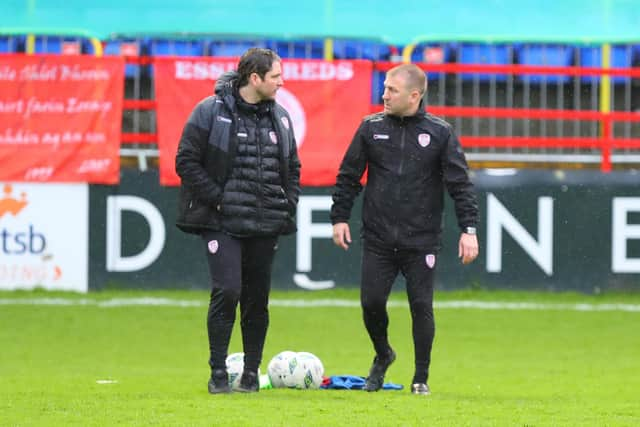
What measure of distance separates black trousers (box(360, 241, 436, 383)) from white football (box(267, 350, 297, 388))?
21.6 inches

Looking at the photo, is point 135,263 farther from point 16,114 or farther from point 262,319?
point 262,319

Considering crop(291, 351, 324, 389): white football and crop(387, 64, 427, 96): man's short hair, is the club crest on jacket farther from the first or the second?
crop(291, 351, 324, 389): white football

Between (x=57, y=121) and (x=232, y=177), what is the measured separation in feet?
20.0

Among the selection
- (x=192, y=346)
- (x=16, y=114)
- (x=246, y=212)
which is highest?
(x=16, y=114)

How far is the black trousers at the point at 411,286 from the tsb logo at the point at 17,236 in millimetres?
5900

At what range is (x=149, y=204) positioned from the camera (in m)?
14.0

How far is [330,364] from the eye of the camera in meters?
10.8

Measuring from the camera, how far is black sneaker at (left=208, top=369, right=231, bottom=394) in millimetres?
8234

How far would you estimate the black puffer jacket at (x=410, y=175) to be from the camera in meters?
8.47

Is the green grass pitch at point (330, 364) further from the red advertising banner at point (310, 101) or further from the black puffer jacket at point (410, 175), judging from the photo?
the red advertising banner at point (310, 101)

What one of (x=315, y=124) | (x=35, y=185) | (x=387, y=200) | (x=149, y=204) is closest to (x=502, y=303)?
(x=315, y=124)

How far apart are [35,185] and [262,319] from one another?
5843 millimetres

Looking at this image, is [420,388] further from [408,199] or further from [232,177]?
[232,177]

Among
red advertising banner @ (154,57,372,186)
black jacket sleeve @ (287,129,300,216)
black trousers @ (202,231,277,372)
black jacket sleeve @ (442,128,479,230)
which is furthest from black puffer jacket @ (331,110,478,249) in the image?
red advertising banner @ (154,57,372,186)
